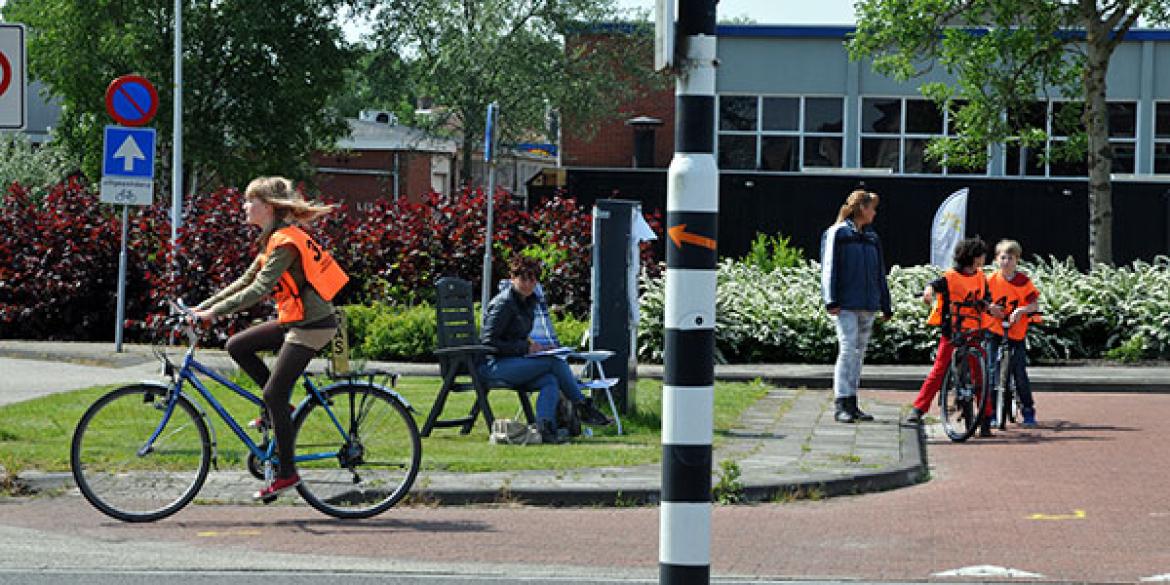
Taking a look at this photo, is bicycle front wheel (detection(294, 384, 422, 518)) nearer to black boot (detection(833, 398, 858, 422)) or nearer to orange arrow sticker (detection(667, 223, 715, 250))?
orange arrow sticker (detection(667, 223, 715, 250))

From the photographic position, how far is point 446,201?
73.4 feet

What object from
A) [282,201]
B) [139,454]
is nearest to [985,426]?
[282,201]

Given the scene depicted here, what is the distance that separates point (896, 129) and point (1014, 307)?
28672 mm

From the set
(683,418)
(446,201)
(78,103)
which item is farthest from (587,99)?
(683,418)

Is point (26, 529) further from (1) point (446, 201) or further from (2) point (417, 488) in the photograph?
(1) point (446, 201)

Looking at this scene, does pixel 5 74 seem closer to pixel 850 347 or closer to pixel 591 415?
pixel 591 415

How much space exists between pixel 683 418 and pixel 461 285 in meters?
8.06

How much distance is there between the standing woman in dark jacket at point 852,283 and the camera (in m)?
14.0

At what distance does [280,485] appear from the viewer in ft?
30.7

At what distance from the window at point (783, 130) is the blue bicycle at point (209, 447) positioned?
33.1 meters

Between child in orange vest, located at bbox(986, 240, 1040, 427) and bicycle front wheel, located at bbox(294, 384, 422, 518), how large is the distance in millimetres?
6270

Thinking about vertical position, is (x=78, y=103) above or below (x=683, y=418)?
above

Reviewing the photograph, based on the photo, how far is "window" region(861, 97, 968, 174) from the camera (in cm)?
4212

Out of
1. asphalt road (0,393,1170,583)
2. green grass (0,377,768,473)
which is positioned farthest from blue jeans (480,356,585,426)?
asphalt road (0,393,1170,583)
